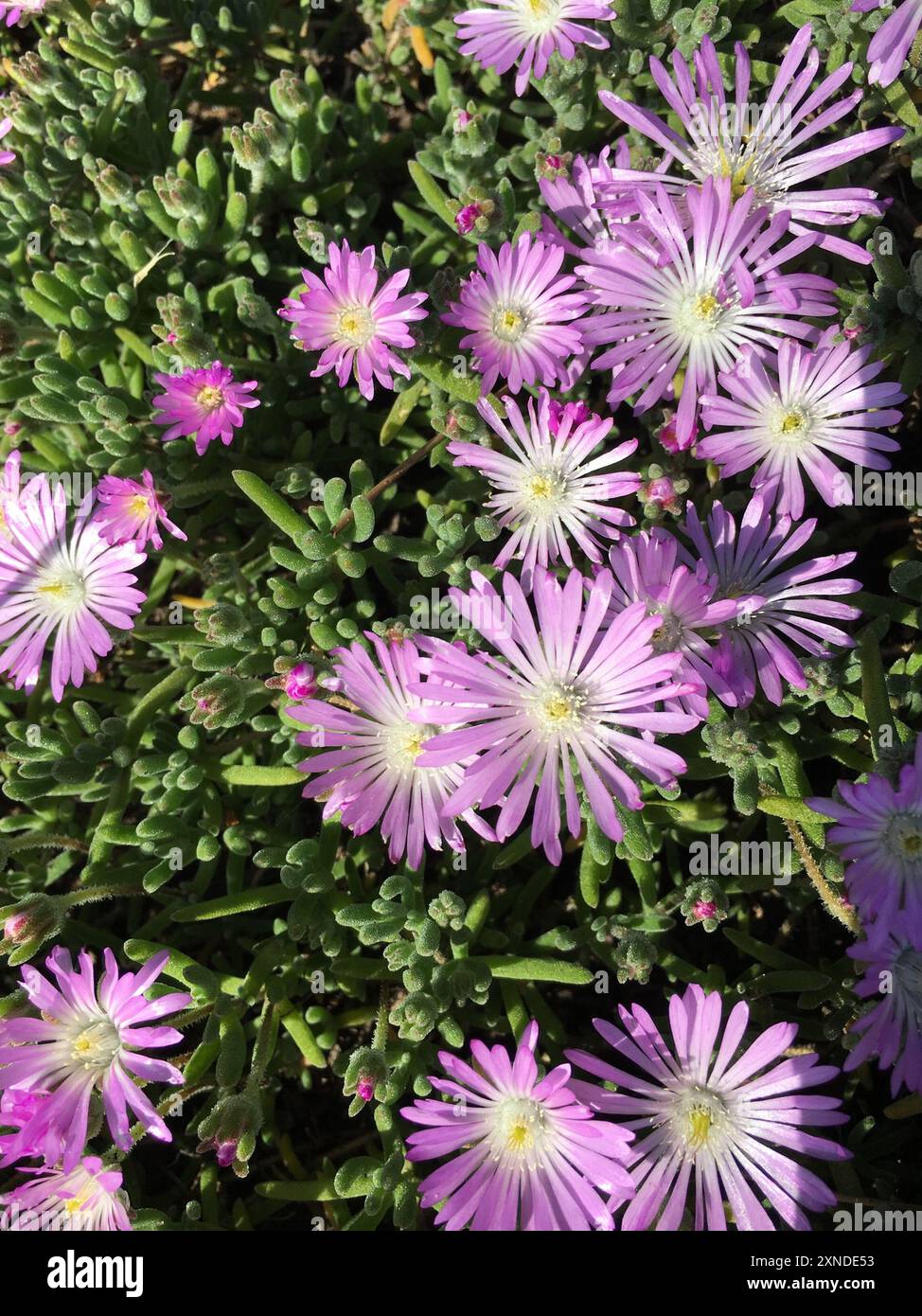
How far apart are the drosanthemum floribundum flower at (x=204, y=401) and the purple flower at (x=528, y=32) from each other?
752 mm

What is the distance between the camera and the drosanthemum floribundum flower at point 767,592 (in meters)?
A: 1.59

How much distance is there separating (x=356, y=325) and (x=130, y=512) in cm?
53

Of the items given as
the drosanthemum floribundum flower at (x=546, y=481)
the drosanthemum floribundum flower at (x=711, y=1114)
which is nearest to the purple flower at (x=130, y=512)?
the drosanthemum floribundum flower at (x=546, y=481)

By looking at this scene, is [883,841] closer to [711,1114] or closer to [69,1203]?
[711,1114]

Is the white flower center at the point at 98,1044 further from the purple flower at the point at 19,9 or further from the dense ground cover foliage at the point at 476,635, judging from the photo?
the purple flower at the point at 19,9

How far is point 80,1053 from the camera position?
1.57 metres

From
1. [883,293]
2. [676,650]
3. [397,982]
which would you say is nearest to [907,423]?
[883,293]

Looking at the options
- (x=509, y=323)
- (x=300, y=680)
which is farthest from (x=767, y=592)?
(x=300, y=680)

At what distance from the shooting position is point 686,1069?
1.56 m

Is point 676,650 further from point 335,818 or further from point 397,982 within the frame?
point 397,982

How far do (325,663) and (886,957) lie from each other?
959 millimetres
